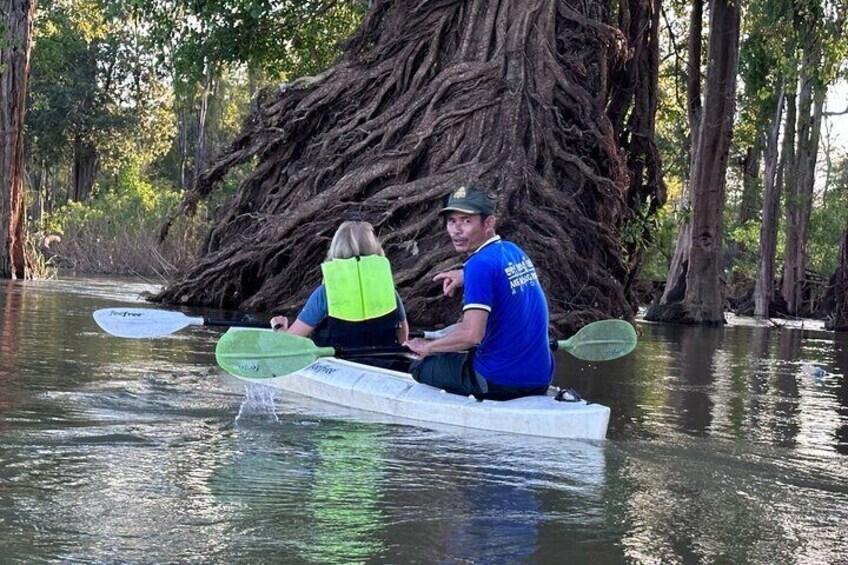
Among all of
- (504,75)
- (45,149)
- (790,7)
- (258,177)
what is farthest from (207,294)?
(45,149)

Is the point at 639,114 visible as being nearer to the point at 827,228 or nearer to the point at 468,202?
the point at 468,202

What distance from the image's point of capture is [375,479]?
18.6ft

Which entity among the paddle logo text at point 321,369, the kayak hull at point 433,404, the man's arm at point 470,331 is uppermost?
the man's arm at point 470,331

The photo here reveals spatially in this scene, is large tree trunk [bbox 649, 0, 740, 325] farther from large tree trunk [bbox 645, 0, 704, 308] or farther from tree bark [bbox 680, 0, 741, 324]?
large tree trunk [bbox 645, 0, 704, 308]

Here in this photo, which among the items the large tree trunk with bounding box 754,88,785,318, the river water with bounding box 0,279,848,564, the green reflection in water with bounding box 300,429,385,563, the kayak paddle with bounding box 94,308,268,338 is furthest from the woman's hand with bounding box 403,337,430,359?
the large tree trunk with bounding box 754,88,785,318

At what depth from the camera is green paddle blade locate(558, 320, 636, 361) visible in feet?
29.3

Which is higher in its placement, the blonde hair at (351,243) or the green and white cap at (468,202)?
the green and white cap at (468,202)

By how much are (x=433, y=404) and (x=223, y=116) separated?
5520cm

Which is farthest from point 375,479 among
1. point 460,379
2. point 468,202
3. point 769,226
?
point 769,226

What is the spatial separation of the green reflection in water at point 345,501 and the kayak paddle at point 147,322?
2.47 m

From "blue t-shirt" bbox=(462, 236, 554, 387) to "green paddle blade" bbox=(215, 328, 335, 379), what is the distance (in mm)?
1279

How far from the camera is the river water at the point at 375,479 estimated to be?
4488mm

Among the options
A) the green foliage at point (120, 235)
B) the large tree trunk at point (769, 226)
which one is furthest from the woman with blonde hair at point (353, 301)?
the large tree trunk at point (769, 226)

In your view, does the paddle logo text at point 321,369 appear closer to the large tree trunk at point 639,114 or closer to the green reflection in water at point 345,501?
the green reflection in water at point 345,501
